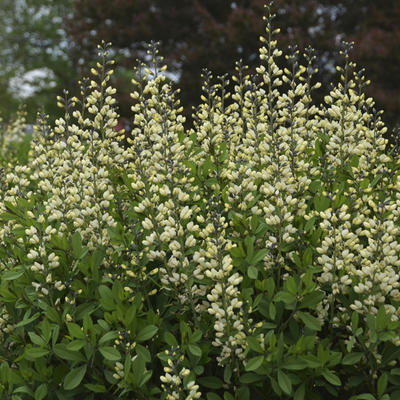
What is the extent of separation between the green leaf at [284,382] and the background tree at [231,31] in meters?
12.9

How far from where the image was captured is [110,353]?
2504 mm

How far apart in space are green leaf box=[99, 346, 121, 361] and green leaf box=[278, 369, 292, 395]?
0.73 meters

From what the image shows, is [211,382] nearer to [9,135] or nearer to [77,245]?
[77,245]

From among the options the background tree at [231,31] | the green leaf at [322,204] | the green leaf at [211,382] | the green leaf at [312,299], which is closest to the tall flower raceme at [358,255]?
the green leaf at [322,204]

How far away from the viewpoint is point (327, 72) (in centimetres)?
1587

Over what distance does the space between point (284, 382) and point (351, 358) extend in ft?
1.20

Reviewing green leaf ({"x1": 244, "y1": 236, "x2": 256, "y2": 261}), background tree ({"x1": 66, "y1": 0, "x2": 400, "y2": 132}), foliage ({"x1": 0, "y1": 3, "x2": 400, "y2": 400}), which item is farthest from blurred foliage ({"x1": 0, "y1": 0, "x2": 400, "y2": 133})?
green leaf ({"x1": 244, "y1": 236, "x2": 256, "y2": 261})

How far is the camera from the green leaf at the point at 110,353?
2.47 m

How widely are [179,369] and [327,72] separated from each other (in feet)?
47.8

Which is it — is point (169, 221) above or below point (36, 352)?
above

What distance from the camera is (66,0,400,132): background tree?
49.2ft

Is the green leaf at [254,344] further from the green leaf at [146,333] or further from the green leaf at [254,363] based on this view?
the green leaf at [146,333]

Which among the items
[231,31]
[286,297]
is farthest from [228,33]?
[286,297]

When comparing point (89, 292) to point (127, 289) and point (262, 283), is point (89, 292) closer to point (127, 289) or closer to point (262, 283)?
point (127, 289)
